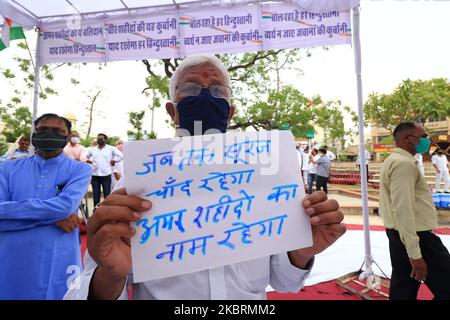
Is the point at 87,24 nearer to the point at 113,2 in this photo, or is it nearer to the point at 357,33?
the point at 113,2

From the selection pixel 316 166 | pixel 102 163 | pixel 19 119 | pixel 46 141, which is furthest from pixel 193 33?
pixel 19 119

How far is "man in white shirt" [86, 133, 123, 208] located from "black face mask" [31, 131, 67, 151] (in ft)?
13.5

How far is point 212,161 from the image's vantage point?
2.61 ft

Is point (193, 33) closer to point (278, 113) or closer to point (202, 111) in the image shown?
point (202, 111)

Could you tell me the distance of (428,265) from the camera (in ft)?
6.40

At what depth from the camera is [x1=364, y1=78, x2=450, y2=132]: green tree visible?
989 inches

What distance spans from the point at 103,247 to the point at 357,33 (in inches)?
126

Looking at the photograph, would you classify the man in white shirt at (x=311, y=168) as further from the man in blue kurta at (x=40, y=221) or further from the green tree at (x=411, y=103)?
the green tree at (x=411, y=103)

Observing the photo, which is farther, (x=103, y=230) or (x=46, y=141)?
(x=46, y=141)

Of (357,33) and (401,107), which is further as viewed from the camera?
(401,107)

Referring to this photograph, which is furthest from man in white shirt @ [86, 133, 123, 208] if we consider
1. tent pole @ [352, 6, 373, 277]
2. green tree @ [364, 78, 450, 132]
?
green tree @ [364, 78, 450, 132]

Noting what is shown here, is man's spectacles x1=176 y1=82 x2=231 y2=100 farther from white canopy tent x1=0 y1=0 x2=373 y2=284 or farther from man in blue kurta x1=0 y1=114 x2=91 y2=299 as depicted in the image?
white canopy tent x1=0 y1=0 x2=373 y2=284

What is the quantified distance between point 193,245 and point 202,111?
0.51 metres
